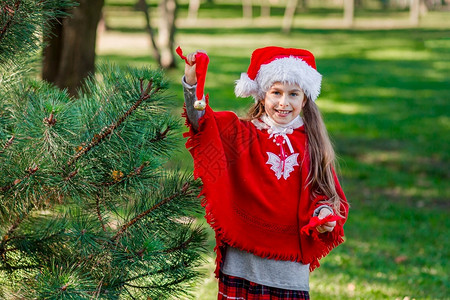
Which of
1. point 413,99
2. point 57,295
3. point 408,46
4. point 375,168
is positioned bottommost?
point 57,295

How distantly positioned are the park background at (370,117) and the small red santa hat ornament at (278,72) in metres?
0.34

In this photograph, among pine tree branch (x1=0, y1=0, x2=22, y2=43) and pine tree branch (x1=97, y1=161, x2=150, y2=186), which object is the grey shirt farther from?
pine tree branch (x1=0, y1=0, x2=22, y2=43)

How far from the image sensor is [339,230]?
8.52 ft

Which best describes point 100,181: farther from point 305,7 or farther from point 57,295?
point 305,7

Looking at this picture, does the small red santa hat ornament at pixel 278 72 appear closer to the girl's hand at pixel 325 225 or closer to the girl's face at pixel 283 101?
the girl's face at pixel 283 101

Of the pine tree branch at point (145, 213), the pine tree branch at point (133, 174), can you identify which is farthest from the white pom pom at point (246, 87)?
the pine tree branch at point (133, 174)

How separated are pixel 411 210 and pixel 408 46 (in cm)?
1942

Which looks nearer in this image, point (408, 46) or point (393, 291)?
point (393, 291)

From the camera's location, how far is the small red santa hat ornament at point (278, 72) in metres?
2.59

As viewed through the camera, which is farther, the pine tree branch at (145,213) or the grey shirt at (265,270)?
the grey shirt at (265,270)

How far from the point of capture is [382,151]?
9.84m

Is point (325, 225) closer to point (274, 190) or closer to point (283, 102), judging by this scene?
point (274, 190)

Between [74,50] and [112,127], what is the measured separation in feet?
8.55

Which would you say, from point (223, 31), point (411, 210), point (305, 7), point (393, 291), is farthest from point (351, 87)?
point (305, 7)
